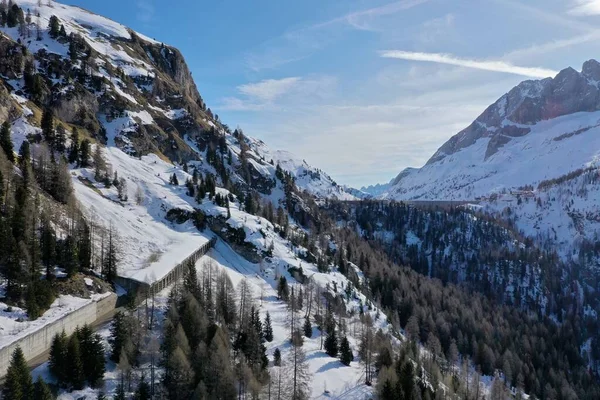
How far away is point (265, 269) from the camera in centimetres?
12331

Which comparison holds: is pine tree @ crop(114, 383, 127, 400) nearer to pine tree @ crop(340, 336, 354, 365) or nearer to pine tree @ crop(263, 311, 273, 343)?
pine tree @ crop(263, 311, 273, 343)

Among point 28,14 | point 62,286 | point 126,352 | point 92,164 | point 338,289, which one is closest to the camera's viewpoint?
point 126,352

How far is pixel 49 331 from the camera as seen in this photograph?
57562mm

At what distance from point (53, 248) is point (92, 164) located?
55757 mm

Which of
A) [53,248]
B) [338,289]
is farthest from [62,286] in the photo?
[338,289]

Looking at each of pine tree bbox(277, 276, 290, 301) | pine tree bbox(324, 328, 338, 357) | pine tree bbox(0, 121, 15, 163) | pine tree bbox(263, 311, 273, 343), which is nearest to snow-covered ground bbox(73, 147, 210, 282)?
pine tree bbox(0, 121, 15, 163)

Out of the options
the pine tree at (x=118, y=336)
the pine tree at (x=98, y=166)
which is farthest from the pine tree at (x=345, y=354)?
the pine tree at (x=98, y=166)

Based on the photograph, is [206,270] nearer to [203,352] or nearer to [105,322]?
[105,322]

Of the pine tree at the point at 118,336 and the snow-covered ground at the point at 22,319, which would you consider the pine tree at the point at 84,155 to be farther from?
the pine tree at the point at 118,336

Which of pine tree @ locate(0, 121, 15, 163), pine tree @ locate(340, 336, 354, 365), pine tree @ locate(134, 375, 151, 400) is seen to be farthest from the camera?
pine tree @ locate(0, 121, 15, 163)

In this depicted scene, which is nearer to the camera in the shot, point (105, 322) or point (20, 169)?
point (105, 322)

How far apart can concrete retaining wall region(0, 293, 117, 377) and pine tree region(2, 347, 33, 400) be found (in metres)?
6.95

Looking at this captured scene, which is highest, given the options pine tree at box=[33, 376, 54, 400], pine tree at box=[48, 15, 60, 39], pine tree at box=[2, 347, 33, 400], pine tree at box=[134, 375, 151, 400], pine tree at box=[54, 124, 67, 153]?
pine tree at box=[48, 15, 60, 39]

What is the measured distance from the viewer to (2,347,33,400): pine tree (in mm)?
43219
